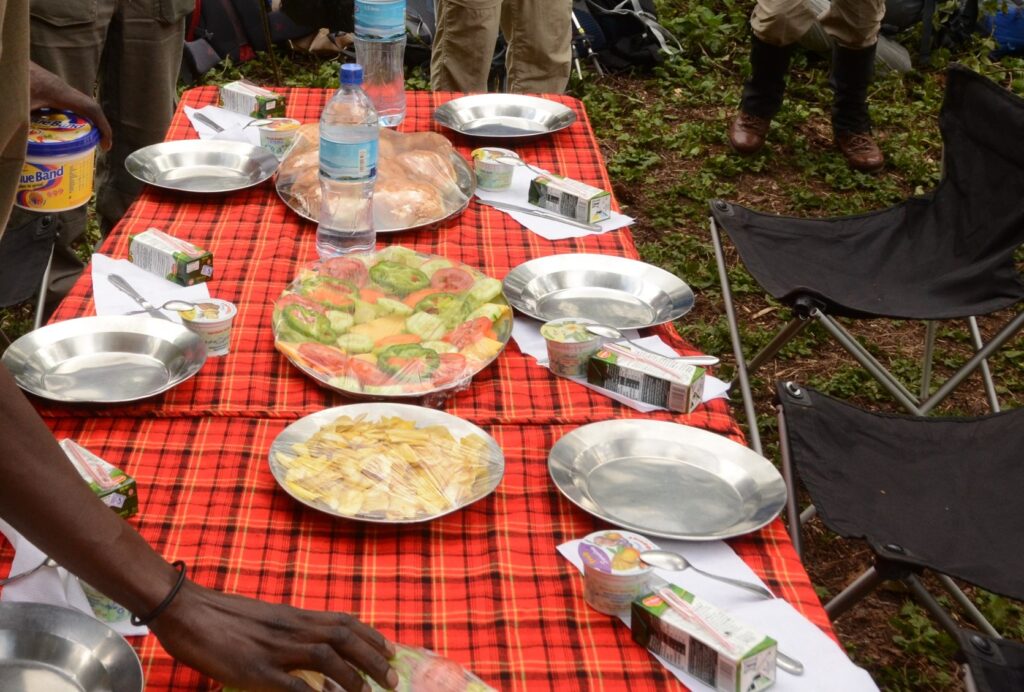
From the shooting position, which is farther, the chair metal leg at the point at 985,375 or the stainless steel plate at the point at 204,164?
the chair metal leg at the point at 985,375

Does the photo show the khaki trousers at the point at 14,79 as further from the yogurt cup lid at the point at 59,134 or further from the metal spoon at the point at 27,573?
the yogurt cup lid at the point at 59,134

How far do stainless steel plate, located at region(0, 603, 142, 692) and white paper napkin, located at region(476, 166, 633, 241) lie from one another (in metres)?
1.48

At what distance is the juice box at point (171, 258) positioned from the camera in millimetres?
2186

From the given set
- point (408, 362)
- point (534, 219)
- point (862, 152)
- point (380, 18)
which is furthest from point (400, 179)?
point (862, 152)

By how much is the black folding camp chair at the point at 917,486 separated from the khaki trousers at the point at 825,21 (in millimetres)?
2740

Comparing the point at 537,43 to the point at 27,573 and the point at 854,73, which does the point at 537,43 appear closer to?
the point at 854,73

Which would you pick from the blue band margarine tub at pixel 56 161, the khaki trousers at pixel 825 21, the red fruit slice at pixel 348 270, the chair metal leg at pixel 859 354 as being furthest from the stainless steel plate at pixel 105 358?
the khaki trousers at pixel 825 21

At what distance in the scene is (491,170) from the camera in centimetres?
270

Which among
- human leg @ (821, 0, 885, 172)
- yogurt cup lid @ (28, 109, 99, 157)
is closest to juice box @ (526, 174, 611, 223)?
yogurt cup lid @ (28, 109, 99, 157)

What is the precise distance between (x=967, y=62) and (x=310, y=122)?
4.75 m

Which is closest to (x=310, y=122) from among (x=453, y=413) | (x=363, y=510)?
(x=453, y=413)

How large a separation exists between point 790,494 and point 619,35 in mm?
4744

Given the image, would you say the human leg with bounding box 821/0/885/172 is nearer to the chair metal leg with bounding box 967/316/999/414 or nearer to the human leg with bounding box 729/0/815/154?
the human leg with bounding box 729/0/815/154

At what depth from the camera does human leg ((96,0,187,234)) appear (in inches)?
138
